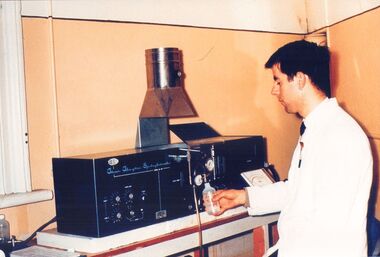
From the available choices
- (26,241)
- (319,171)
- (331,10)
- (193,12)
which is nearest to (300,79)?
(319,171)

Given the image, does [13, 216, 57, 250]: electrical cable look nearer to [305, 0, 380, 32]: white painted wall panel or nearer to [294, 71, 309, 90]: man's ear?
[294, 71, 309, 90]: man's ear

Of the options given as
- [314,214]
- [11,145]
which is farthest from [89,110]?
[314,214]

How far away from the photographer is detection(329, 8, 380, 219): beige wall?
7.27ft

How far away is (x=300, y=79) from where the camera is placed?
1597mm

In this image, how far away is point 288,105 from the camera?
1.67m

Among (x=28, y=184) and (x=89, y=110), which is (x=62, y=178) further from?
(x=89, y=110)

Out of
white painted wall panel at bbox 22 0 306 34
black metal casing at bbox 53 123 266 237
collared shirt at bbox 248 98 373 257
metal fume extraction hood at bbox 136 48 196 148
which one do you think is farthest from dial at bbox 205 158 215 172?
white painted wall panel at bbox 22 0 306 34

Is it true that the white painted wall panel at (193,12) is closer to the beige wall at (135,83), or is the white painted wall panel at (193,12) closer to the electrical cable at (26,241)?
the beige wall at (135,83)

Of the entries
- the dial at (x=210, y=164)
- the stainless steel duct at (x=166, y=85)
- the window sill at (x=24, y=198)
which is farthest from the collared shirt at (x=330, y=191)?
the window sill at (x=24, y=198)

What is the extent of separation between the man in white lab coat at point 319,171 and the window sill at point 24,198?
712 mm

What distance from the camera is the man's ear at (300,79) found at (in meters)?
1.59

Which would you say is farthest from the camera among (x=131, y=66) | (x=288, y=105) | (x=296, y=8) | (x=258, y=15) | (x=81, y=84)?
(x=296, y=8)

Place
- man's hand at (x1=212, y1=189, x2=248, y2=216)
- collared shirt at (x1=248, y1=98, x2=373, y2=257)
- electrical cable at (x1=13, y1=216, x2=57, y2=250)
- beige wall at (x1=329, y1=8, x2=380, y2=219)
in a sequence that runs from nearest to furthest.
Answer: collared shirt at (x1=248, y1=98, x2=373, y2=257), electrical cable at (x1=13, y1=216, x2=57, y2=250), man's hand at (x1=212, y1=189, x2=248, y2=216), beige wall at (x1=329, y1=8, x2=380, y2=219)

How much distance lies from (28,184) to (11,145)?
175 millimetres
